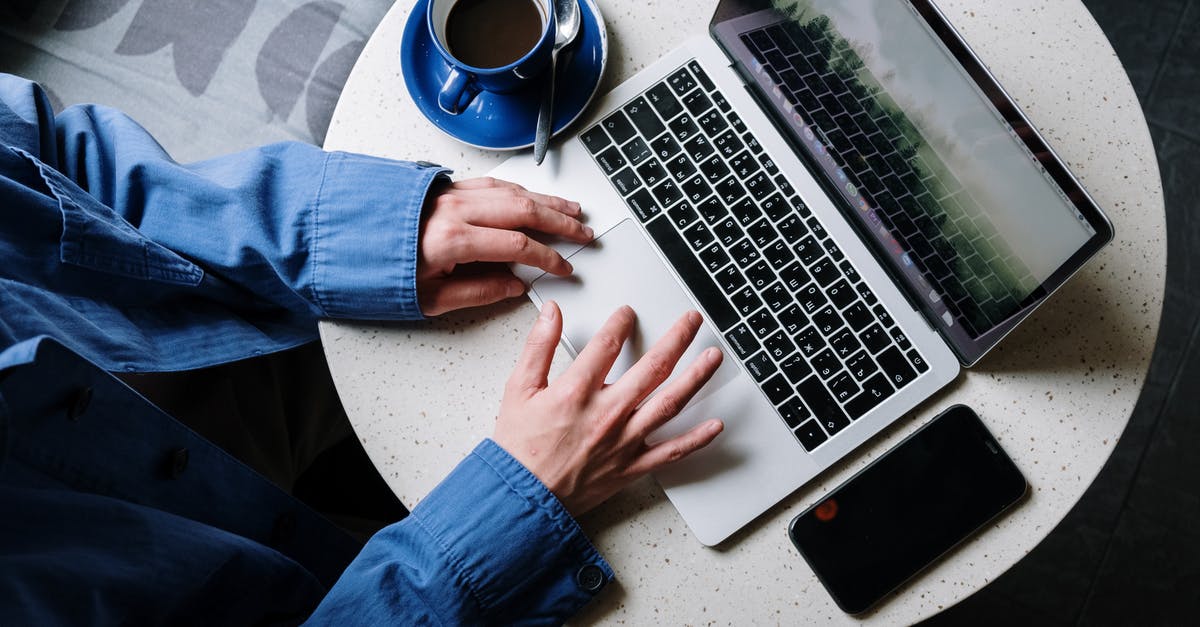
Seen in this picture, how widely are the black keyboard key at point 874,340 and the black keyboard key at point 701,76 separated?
0.95 feet

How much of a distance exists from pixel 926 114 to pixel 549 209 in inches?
13.5

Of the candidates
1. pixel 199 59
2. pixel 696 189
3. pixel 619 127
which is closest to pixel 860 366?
pixel 696 189

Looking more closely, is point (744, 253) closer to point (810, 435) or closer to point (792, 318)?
point (792, 318)

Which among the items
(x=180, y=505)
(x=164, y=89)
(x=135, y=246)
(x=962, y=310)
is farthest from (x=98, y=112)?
(x=962, y=310)

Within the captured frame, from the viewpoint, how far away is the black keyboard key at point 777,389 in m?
0.71

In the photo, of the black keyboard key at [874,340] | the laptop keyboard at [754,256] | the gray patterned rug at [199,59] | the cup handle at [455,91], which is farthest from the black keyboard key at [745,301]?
the gray patterned rug at [199,59]

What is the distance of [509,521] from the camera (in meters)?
0.68

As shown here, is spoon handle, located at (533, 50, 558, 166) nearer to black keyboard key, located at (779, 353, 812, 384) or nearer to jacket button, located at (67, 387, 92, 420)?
black keyboard key, located at (779, 353, 812, 384)

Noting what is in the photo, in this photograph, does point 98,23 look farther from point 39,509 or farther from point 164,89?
point 39,509

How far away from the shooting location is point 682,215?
752 millimetres

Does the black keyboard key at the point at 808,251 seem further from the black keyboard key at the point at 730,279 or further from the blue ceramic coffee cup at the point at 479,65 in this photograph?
the blue ceramic coffee cup at the point at 479,65

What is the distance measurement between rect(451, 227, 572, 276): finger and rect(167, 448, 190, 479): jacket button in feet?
1.02

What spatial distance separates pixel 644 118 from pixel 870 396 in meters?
0.35

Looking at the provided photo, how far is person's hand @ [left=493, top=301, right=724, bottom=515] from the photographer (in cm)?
70
